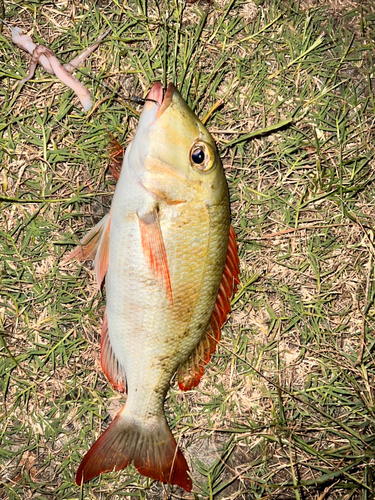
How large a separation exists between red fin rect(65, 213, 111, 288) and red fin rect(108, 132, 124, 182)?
31 centimetres

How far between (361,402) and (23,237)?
2.42 metres

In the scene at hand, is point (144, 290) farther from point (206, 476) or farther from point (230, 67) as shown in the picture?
point (230, 67)

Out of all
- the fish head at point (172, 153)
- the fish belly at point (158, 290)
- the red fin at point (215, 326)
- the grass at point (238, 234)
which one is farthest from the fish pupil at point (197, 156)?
the grass at point (238, 234)

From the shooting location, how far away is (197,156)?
216 cm

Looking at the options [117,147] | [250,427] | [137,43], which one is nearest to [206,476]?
[250,427]

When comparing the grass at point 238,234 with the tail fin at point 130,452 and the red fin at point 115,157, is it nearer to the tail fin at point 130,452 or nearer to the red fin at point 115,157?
the red fin at point 115,157

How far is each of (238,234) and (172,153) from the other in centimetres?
92

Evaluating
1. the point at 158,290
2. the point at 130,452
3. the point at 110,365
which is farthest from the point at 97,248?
the point at 130,452

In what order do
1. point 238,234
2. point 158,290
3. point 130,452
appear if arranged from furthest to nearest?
point 238,234 → point 130,452 → point 158,290

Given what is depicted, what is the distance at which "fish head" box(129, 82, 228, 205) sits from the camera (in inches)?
82.3

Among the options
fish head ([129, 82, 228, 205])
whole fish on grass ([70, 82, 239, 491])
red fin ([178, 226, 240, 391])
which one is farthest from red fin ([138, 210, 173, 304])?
red fin ([178, 226, 240, 391])

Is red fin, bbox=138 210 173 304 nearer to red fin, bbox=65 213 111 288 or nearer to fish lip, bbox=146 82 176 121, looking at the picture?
red fin, bbox=65 213 111 288

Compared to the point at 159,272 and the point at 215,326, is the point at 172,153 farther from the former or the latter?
the point at 215,326

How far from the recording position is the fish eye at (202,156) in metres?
2.15
